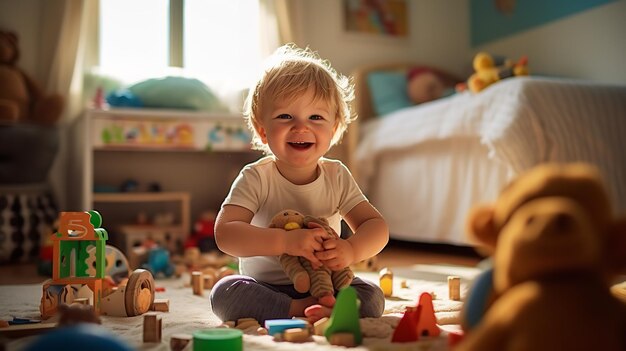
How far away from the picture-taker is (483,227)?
62 cm

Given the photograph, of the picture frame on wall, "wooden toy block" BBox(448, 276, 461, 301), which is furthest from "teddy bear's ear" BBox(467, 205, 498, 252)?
the picture frame on wall

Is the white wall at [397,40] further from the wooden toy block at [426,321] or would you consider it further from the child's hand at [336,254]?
the wooden toy block at [426,321]

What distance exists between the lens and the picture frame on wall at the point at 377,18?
342 cm

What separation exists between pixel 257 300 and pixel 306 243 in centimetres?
13

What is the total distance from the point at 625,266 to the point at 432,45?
3228 mm

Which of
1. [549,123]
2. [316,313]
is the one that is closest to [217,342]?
[316,313]

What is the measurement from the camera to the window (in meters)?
2.92

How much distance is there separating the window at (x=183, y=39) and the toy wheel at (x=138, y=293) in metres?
1.96

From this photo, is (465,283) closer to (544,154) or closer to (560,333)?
(544,154)

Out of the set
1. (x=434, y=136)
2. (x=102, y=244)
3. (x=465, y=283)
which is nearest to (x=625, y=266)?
(x=102, y=244)

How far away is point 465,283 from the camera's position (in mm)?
1548

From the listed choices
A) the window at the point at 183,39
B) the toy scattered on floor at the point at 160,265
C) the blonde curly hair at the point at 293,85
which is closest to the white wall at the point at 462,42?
the window at the point at 183,39

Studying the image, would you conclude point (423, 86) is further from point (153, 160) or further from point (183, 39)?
point (153, 160)

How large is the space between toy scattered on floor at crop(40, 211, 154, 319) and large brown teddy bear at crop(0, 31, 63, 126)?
5.03 feet
